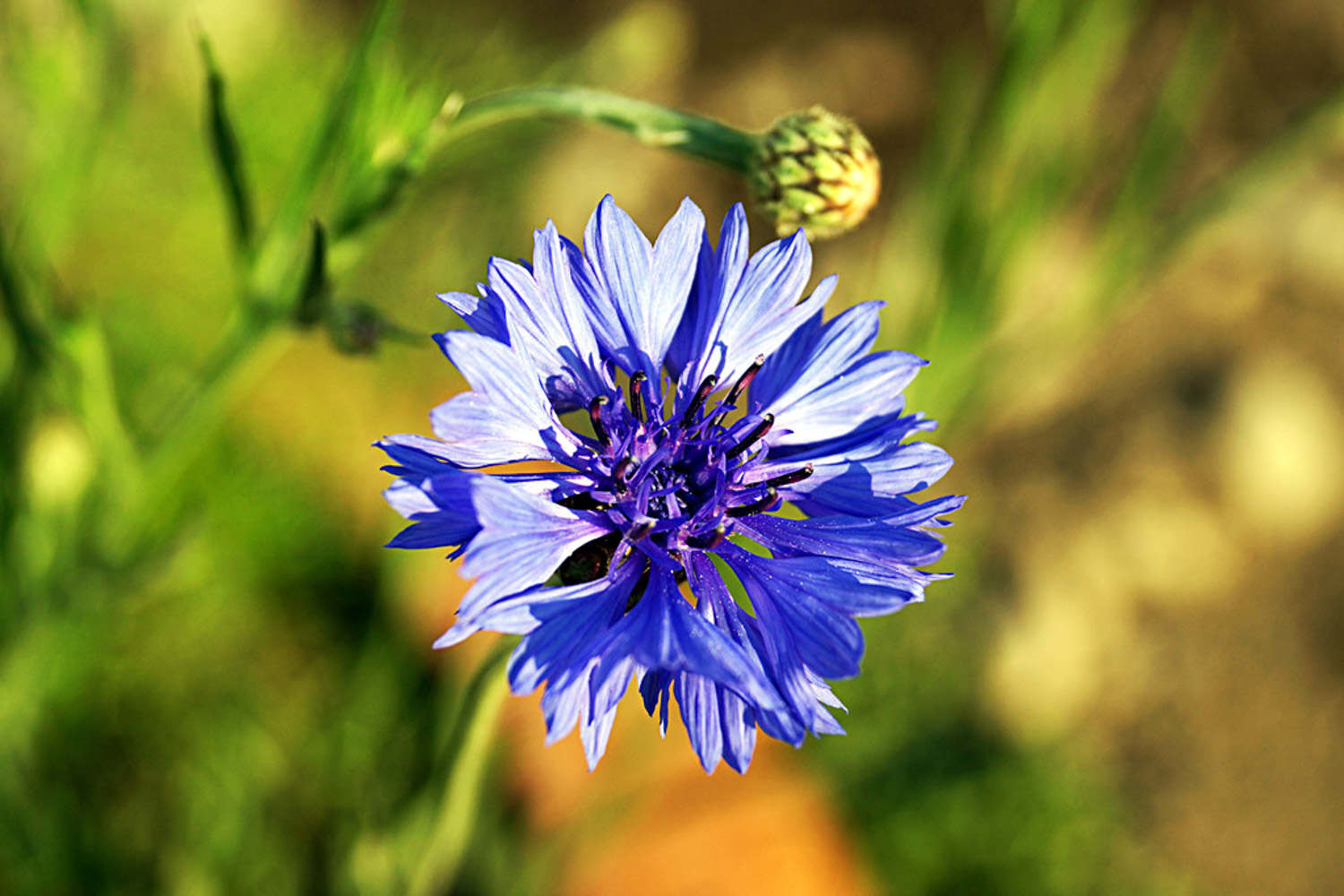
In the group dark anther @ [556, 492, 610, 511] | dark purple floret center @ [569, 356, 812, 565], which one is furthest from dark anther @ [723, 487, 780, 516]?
dark anther @ [556, 492, 610, 511]

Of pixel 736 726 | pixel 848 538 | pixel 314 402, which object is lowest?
pixel 736 726

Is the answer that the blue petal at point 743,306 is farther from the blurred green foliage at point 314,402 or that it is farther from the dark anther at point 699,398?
the blurred green foliage at point 314,402

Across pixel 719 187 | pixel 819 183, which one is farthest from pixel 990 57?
pixel 819 183

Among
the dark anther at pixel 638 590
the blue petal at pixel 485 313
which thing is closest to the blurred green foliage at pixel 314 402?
the blue petal at pixel 485 313

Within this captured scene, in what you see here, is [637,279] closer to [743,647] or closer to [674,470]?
[674,470]

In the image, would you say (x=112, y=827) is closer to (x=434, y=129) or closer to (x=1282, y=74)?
(x=434, y=129)


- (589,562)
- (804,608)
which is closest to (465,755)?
(589,562)

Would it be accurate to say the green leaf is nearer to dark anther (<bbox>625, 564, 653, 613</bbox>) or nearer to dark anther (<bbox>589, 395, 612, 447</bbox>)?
dark anther (<bbox>589, 395, 612, 447</bbox>)
